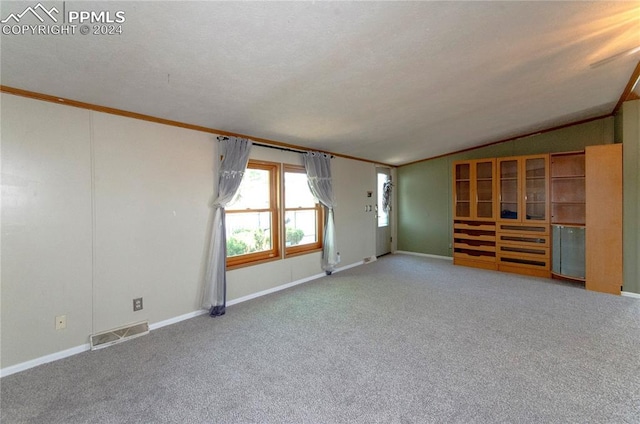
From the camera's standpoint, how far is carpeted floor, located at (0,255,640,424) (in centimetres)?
176

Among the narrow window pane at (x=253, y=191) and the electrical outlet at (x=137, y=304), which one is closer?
the electrical outlet at (x=137, y=304)

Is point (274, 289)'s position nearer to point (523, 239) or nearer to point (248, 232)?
point (248, 232)

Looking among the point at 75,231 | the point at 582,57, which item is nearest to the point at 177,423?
the point at 75,231

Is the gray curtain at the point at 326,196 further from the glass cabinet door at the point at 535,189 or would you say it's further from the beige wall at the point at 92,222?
the glass cabinet door at the point at 535,189

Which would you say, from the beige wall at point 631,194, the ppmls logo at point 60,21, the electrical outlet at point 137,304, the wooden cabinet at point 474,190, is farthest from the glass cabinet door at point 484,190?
the ppmls logo at point 60,21

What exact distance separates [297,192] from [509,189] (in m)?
3.95

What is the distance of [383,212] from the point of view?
22.6ft

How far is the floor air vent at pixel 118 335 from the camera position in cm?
257

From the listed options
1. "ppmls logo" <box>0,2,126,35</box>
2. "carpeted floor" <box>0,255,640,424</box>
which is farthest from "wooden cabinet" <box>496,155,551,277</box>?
"ppmls logo" <box>0,2,126,35</box>

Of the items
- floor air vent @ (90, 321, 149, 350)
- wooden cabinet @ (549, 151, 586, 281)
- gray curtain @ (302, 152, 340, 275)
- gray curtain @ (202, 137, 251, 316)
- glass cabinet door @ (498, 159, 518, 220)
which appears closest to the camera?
floor air vent @ (90, 321, 149, 350)

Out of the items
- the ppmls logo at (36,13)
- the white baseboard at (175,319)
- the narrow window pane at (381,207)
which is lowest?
the white baseboard at (175,319)

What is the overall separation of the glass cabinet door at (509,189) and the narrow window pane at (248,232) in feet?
14.3

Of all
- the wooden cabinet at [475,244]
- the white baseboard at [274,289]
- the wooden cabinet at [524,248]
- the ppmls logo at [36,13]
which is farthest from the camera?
the wooden cabinet at [475,244]

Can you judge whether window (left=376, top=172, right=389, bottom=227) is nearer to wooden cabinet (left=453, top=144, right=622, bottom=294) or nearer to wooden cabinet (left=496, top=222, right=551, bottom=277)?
wooden cabinet (left=453, top=144, right=622, bottom=294)
